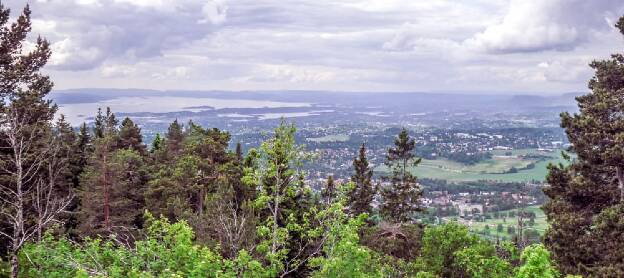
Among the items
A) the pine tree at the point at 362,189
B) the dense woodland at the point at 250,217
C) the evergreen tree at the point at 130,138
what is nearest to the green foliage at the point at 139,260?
the dense woodland at the point at 250,217

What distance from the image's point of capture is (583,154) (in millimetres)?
19656

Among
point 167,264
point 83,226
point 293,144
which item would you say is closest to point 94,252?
point 167,264

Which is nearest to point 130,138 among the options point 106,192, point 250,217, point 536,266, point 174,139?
point 174,139

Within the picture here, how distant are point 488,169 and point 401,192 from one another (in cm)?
14431

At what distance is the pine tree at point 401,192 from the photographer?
37531mm

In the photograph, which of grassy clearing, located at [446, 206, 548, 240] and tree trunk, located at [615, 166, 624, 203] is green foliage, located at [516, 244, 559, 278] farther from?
grassy clearing, located at [446, 206, 548, 240]

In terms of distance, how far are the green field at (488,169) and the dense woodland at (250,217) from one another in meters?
134

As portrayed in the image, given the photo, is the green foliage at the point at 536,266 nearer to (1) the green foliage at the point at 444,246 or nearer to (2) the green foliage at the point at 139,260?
(2) the green foliage at the point at 139,260

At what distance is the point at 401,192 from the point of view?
37.6 meters

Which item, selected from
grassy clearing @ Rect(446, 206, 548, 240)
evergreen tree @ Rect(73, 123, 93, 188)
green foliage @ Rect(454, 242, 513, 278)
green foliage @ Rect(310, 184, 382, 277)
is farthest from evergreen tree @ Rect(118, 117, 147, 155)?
grassy clearing @ Rect(446, 206, 548, 240)

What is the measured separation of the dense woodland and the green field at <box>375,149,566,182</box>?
13400 centimetres

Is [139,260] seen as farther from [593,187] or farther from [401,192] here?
[401,192]

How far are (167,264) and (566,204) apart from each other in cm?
1570

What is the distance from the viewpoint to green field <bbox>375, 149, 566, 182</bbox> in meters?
156
